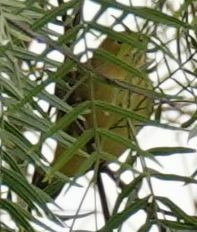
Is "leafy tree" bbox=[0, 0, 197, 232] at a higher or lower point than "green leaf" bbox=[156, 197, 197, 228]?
higher

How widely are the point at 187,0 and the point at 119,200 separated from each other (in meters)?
0.12

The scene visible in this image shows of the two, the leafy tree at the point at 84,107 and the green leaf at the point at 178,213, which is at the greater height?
the leafy tree at the point at 84,107

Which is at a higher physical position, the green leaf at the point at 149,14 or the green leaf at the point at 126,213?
the green leaf at the point at 149,14

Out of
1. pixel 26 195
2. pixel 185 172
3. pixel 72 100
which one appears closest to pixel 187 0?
pixel 26 195

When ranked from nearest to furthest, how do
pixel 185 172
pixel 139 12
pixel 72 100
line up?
pixel 139 12
pixel 72 100
pixel 185 172

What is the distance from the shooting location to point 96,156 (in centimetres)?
36

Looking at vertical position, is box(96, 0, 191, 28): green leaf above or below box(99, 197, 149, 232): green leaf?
above

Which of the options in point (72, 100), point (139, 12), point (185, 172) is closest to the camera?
point (139, 12)

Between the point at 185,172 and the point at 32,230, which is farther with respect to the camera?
the point at 185,172

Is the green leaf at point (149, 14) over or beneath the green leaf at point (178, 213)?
over

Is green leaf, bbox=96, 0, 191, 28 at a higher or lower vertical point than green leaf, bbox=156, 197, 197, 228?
higher

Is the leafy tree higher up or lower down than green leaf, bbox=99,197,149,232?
higher up

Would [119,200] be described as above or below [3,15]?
below

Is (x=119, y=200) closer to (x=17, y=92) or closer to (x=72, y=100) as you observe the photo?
(x=17, y=92)
